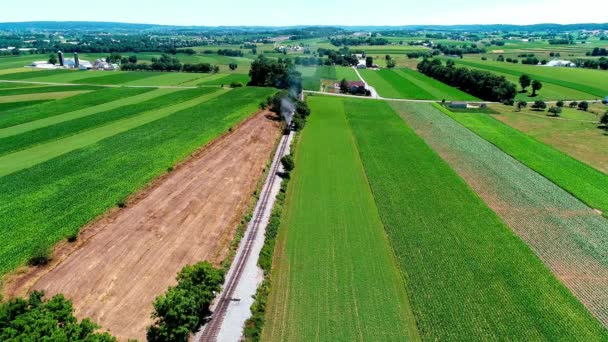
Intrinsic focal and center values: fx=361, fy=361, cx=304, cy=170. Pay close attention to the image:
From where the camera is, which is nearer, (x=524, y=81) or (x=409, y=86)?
(x=524, y=81)

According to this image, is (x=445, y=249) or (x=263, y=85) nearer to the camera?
(x=445, y=249)

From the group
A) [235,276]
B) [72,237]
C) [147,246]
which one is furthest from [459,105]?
[72,237]

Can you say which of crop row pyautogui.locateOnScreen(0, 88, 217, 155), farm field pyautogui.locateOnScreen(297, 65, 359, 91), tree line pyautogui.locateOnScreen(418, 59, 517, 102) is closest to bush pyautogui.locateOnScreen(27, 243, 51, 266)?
crop row pyautogui.locateOnScreen(0, 88, 217, 155)

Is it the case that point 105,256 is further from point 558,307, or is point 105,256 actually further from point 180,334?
point 558,307

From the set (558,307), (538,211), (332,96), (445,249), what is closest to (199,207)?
(445,249)

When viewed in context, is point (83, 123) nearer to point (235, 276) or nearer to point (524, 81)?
point (235, 276)

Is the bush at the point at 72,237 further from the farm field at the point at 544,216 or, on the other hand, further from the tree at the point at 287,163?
the farm field at the point at 544,216

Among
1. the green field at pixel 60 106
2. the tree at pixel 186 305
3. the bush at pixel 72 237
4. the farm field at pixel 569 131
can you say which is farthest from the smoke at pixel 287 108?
the tree at pixel 186 305
